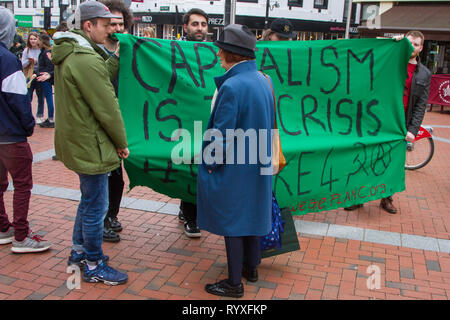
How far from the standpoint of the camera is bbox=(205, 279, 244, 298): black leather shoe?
3.30 meters

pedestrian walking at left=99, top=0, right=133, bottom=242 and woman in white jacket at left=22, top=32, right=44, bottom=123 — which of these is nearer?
pedestrian walking at left=99, top=0, right=133, bottom=242

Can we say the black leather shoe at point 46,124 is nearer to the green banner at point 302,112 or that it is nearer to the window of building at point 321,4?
the green banner at point 302,112

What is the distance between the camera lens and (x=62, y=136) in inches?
124

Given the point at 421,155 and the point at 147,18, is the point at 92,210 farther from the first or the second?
the point at 147,18

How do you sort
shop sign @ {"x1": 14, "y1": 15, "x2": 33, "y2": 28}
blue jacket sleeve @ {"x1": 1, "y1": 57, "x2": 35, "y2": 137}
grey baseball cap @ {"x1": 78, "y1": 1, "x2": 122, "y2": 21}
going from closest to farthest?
1. grey baseball cap @ {"x1": 78, "y1": 1, "x2": 122, "y2": 21}
2. blue jacket sleeve @ {"x1": 1, "y1": 57, "x2": 35, "y2": 137}
3. shop sign @ {"x1": 14, "y1": 15, "x2": 33, "y2": 28}

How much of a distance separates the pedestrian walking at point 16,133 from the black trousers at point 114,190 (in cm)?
64

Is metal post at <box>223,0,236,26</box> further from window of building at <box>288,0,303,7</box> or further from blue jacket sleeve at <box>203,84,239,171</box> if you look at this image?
window of building at <box>288,0,303,7</box>

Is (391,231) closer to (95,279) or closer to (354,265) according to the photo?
(354,265)

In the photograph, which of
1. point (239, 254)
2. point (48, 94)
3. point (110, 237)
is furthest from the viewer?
point (48, 94)

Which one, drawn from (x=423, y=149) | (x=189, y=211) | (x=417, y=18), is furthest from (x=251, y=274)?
(x=417, y=18)

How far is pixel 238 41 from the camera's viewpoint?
117 inches

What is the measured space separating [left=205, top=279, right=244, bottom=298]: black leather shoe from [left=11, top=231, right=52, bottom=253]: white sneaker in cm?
158

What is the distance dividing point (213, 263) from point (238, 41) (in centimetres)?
194

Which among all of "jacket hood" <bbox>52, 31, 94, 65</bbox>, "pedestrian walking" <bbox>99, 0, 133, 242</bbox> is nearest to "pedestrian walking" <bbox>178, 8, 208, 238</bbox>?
"pedestrian walking" <bbox>99, 0, 133, 242</bbox>
